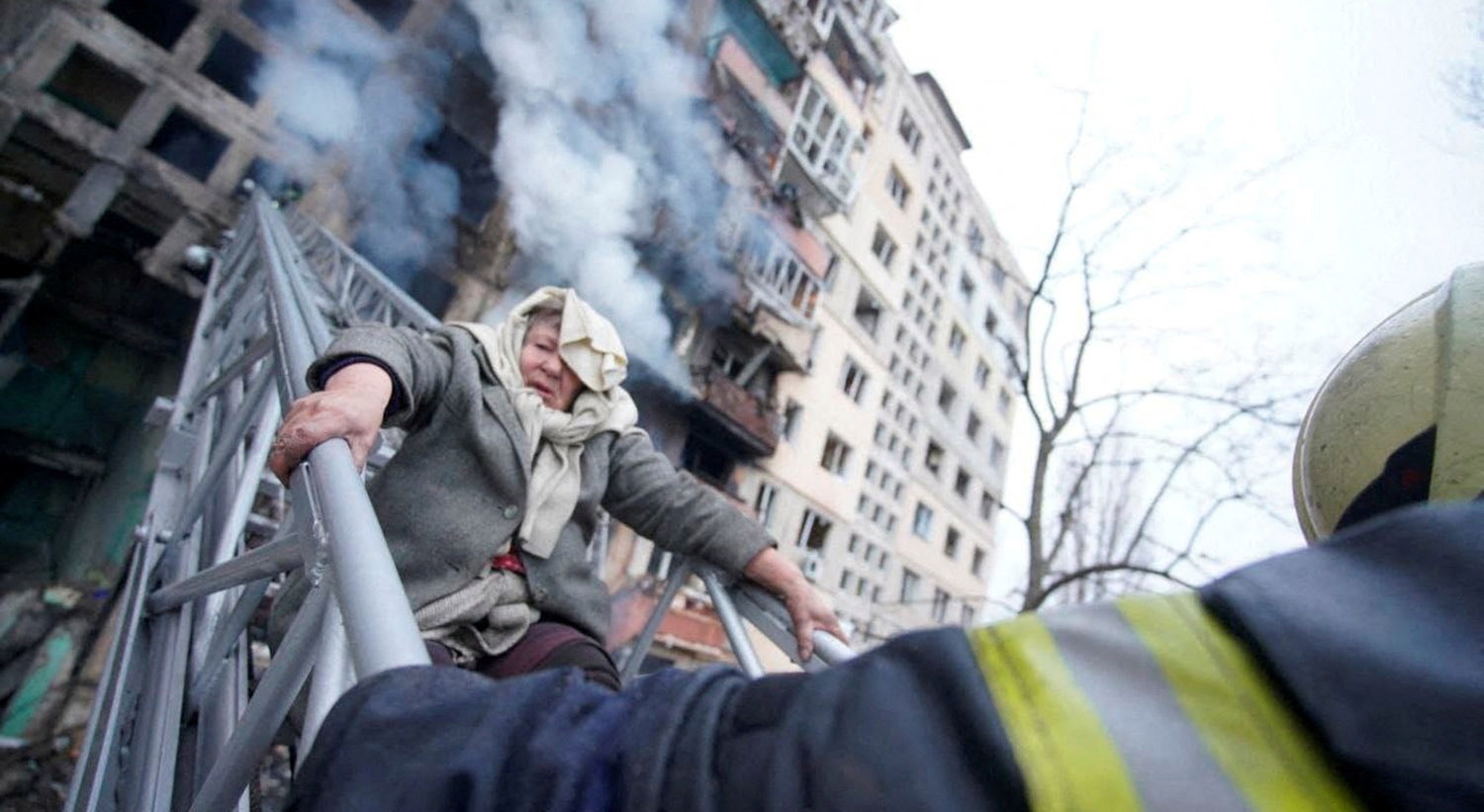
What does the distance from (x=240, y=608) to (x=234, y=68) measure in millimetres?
13278

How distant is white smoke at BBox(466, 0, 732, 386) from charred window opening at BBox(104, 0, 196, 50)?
15.1 ft

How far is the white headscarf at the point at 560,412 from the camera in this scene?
76.6 inches

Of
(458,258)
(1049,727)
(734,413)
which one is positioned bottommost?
(1049,727)

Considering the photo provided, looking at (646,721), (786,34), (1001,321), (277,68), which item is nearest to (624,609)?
(277,68)

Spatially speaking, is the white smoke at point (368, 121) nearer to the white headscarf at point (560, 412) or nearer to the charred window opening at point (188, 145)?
the charred window opening at point (188, 145)

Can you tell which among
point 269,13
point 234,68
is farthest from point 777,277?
point 234,68

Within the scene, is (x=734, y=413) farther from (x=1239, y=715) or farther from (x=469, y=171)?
(x=1239, y=715)

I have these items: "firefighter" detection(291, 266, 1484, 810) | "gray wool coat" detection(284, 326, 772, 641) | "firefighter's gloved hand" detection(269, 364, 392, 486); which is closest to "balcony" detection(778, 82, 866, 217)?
"gray wool coat" detection(284, 326, 772, 641)

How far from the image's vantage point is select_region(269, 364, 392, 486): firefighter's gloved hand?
1196 mm

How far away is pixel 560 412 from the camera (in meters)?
2.08

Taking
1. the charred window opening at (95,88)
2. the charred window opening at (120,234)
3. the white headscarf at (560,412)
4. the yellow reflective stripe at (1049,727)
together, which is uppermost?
the charred window opening at (95,88)

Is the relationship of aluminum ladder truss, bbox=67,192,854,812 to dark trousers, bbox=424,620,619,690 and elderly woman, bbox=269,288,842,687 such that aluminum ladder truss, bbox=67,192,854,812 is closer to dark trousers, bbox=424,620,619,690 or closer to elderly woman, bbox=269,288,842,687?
elderly woman, bbox=269,288,842,687

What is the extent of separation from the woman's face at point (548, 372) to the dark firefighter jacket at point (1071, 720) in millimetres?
1610

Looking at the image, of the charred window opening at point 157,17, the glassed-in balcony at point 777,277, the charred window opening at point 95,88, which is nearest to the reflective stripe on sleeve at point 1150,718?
the charred window opening at point 95,88
